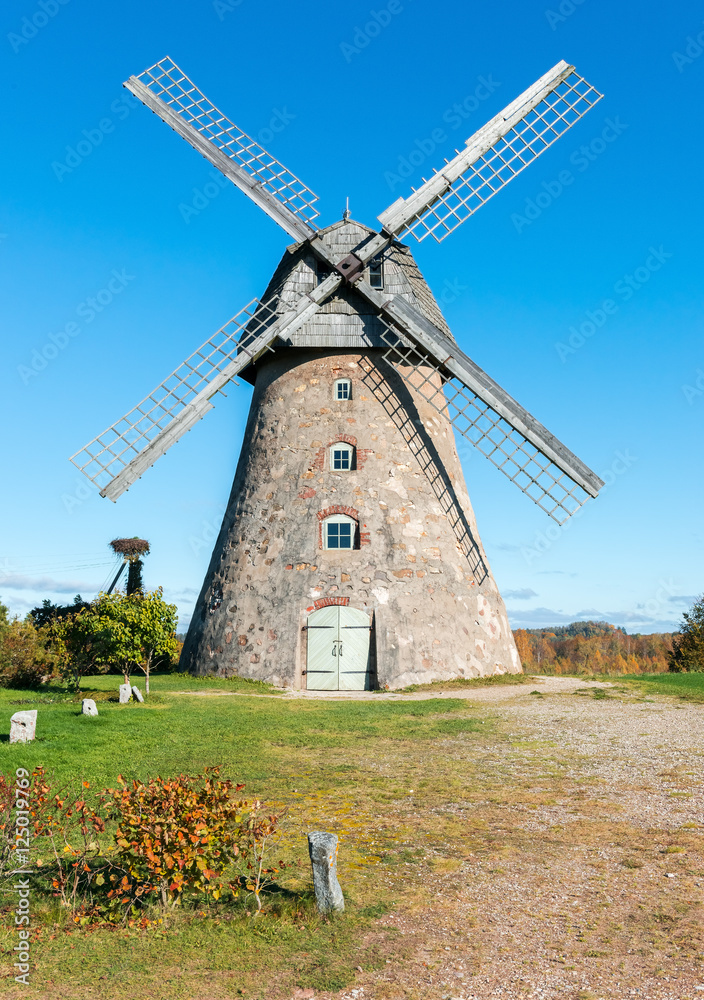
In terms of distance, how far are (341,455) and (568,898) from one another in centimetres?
1504

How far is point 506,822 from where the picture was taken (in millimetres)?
7805

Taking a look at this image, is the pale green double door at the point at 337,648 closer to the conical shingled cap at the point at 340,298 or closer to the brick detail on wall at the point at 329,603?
the brick detail on wall at the point at 329,603

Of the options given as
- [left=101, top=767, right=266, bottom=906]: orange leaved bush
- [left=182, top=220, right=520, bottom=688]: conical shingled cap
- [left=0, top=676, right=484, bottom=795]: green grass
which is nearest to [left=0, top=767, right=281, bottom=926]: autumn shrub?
[left=101, top=767, right=266, bottom=906]: orange leaved bush

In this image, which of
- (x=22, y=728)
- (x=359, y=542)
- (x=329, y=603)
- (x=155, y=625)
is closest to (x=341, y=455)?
(x=359, y=542)

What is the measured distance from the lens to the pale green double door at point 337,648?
18.6 metres

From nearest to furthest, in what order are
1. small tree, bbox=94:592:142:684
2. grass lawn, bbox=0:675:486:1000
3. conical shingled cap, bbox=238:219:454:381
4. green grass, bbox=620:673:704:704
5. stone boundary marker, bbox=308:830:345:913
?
grass lawn, bbox=0:675:486:1000
stone boundary marker, bbox=308:830:345:913
small tree, bbox=94:592:142:684
green grass, bbox=620:673:704:704
conical shingled cap, bbox=238:219:454:381

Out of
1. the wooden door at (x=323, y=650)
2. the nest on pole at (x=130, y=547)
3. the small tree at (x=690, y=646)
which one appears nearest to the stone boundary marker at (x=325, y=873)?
the wooden door at (x=323, y=650)

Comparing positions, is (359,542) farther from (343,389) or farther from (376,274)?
(376,274)

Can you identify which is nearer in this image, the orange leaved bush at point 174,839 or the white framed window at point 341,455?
the orange leaved bush at point 174,839

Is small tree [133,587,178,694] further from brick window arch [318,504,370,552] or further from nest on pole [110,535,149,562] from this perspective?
nest on pole [110,535,149,562]

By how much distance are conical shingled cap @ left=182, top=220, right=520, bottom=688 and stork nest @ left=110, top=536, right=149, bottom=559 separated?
1942 centimetres

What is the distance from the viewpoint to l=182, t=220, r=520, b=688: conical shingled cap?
1866 centimetres

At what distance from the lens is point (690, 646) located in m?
29.4

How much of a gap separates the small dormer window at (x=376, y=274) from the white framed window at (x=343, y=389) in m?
2.92
